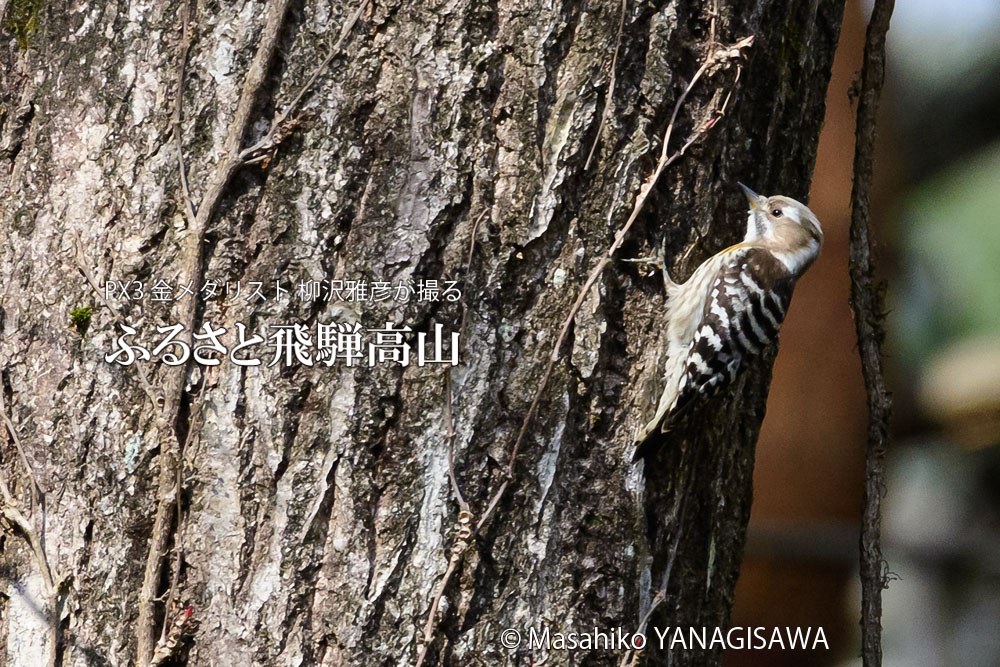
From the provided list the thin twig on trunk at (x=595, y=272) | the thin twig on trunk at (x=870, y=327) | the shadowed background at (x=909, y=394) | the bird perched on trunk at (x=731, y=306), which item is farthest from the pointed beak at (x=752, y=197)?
the shadowed background at (x=909, y=394)

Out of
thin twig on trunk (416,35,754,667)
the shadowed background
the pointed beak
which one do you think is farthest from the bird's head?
the shadowed background

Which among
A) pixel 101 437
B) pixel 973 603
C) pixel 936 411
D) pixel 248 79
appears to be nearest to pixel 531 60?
pixel 248 79

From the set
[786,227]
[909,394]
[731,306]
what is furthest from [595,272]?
[909,394]

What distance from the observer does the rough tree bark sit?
86.6 inches

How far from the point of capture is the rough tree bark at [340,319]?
2.20 m

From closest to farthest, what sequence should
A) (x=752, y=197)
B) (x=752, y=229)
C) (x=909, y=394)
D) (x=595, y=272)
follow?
(x=595, y=272) → (x=752, y=197) → (x=752, y=229) → (x=909, y=394)

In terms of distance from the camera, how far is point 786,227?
331 centimetres

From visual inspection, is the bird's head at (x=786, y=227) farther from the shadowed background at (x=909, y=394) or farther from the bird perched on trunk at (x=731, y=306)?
the shadowed background at (x=909, y=394)

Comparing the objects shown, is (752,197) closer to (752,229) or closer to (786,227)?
(752,229)

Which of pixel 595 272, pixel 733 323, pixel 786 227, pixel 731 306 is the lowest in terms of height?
pixel 595 272

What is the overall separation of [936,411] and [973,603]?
1358 millimetres

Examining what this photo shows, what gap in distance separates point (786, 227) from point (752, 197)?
707 mm

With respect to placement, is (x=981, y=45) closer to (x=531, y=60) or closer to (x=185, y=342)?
(x=531, y=60)

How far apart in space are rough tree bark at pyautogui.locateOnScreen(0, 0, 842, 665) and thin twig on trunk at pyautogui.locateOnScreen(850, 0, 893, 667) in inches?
43.8
